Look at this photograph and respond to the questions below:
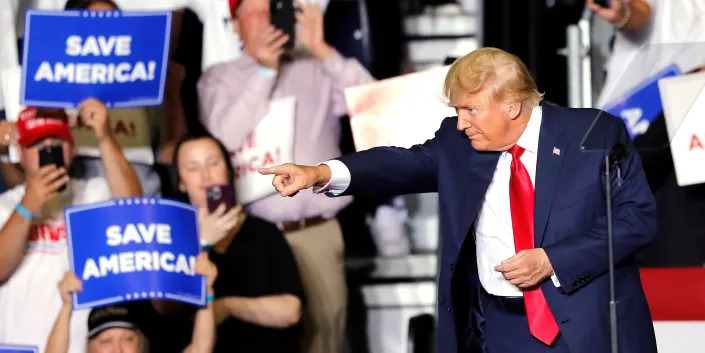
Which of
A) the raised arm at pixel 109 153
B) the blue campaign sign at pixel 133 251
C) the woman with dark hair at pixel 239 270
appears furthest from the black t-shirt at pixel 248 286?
the raised arm at pixel 109 153

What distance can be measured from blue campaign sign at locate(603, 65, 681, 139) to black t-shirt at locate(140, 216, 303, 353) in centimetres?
121

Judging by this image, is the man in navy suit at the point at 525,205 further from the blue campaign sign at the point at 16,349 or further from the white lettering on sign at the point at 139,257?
the blue campaign sign at the point at 16,349

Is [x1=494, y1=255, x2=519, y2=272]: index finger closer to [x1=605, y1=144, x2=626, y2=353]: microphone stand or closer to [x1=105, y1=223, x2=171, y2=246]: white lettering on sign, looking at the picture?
[x1=605, y1=144, x2=626, y2=353]: microphone stand

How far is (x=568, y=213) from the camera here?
9.25 ft

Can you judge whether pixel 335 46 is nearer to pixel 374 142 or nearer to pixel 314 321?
pixel 374 142

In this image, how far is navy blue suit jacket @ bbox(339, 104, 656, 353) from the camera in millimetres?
2787

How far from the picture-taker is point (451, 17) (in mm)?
4844

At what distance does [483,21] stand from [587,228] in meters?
2.12

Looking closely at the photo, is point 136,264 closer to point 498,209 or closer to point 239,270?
point 239,270

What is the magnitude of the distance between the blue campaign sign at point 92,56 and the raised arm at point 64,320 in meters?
0.58

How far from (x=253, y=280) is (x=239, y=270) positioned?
58 mm

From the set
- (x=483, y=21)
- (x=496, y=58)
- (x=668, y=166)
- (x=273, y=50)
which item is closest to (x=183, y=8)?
(x=273, y=50)

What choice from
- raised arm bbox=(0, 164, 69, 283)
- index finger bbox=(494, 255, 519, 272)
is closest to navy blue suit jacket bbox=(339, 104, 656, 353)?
index finger bbox=(494, 255, 519, 272)

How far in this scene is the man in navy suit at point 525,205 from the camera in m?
2.78
